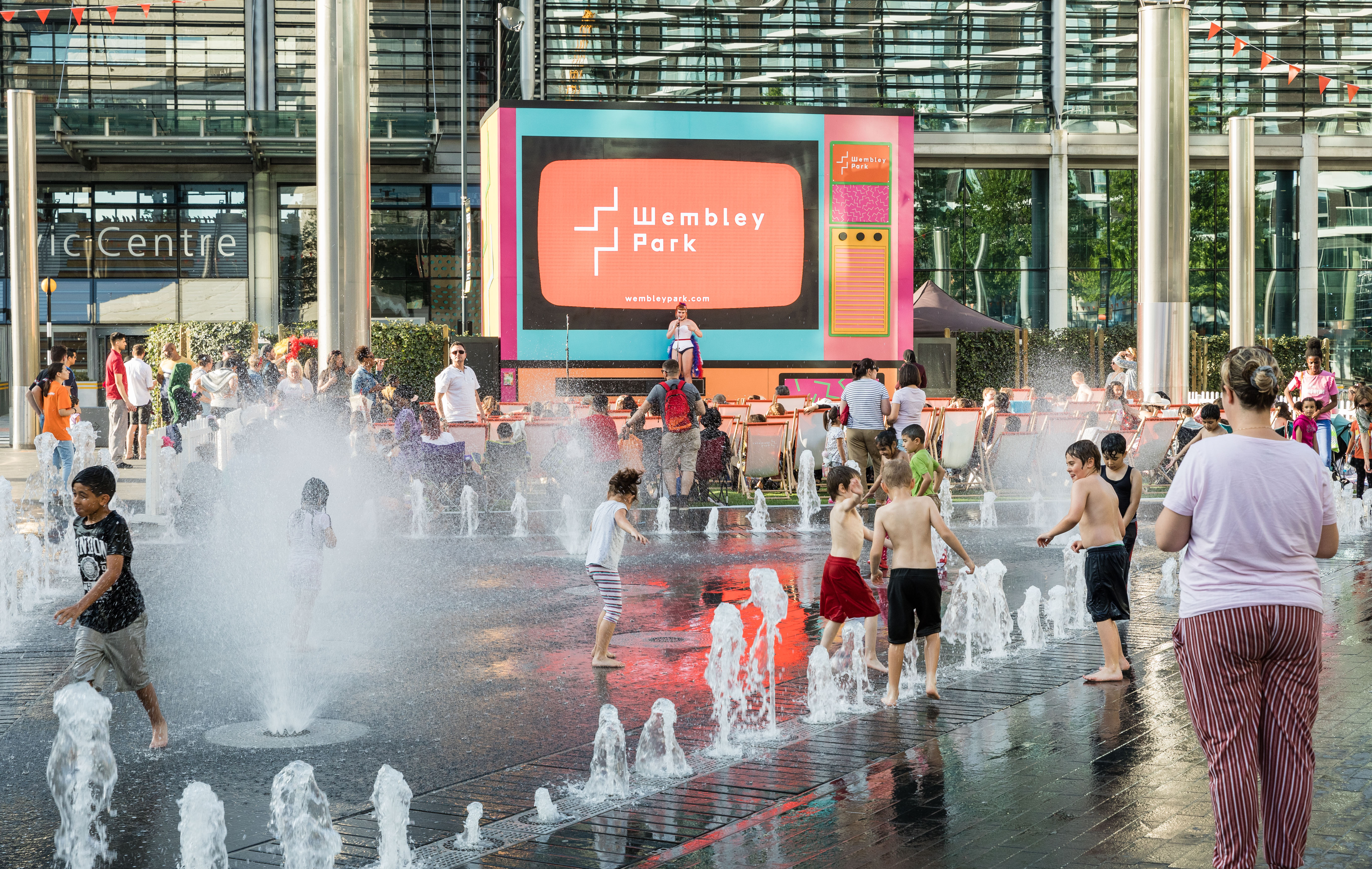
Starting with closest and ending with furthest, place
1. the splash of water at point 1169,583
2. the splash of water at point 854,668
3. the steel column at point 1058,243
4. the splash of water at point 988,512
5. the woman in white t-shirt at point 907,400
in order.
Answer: the splash of water at point 854,668 → the splash of water at point 1169,583 → the woman in white t-shirt at point 907,400 → the splash of water at point 988,512 → the steel column at point 1058,243

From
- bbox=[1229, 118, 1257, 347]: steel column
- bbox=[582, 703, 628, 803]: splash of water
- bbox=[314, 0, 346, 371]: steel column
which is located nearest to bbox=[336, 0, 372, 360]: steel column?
bbox=[314, 0, 346, 371]: steel column

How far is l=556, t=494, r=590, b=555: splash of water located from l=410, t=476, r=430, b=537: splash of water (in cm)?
142

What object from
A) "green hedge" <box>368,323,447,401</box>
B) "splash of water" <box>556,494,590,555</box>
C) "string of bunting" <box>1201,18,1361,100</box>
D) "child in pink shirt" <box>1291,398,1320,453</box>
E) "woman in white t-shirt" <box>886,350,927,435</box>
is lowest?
"splash of water" <box>556,494,590,555</box>

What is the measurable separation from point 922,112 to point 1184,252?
1299 cm

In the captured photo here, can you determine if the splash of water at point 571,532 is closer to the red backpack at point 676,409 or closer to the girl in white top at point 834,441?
the red backpack at point 676,409

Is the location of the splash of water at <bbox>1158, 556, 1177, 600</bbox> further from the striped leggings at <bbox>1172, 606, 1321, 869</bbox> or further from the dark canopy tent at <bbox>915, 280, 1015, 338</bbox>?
the dark canopy tent at <bbox>915, 280, 1015, 338</bbox>

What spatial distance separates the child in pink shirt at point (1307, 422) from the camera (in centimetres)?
1845

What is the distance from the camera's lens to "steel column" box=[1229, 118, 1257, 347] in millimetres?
33062

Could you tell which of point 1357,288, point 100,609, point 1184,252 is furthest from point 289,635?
point 1357,288

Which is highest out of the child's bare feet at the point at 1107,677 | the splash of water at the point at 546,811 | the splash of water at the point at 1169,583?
the splash of water at the point at 1169,583

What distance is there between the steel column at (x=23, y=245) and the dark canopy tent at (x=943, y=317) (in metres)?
17.6

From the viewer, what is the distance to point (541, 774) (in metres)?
6.29

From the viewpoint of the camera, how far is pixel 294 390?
661 inches

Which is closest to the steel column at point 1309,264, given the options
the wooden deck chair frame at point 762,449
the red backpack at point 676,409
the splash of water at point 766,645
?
the wooden deck chair frame at point 762,449
